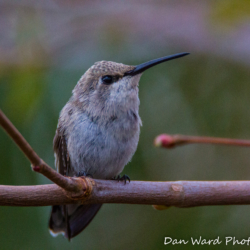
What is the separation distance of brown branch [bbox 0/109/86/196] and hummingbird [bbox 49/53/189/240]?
0.99 m

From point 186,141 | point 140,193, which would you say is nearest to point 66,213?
point 140,193

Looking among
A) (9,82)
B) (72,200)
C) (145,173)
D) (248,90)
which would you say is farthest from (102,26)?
(72,200)

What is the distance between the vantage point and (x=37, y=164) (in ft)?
5.52

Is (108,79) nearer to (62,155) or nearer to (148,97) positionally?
(62,155)

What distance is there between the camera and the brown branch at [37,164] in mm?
1360

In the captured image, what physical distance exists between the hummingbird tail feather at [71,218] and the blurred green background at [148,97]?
1.08 meters

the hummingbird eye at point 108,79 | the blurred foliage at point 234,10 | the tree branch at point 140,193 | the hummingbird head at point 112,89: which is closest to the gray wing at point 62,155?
the hummingbird head at point 112,89

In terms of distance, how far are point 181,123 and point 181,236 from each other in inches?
69.8

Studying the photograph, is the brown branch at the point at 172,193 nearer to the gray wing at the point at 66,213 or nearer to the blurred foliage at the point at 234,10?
the gray wing at the point at 66,213

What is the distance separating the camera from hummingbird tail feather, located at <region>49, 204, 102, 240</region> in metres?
3.63

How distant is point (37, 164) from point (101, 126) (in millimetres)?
1572

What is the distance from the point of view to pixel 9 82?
151 inches

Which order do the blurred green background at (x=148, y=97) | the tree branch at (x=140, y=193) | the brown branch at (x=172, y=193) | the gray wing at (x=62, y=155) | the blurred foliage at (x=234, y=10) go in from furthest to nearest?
the blurred green background at (x=148, y=97) < the gray wing at (x=62, y=155) < the blurred foliage at (x=234, y=10) < the brown branch at (x=172, y=193) < the tree branch at (x=140, y=193)

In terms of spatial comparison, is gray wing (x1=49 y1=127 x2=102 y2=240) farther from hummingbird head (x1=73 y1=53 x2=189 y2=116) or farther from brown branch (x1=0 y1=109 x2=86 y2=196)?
brown branch (x1=0 y1=109 x2=86 y2=196)
